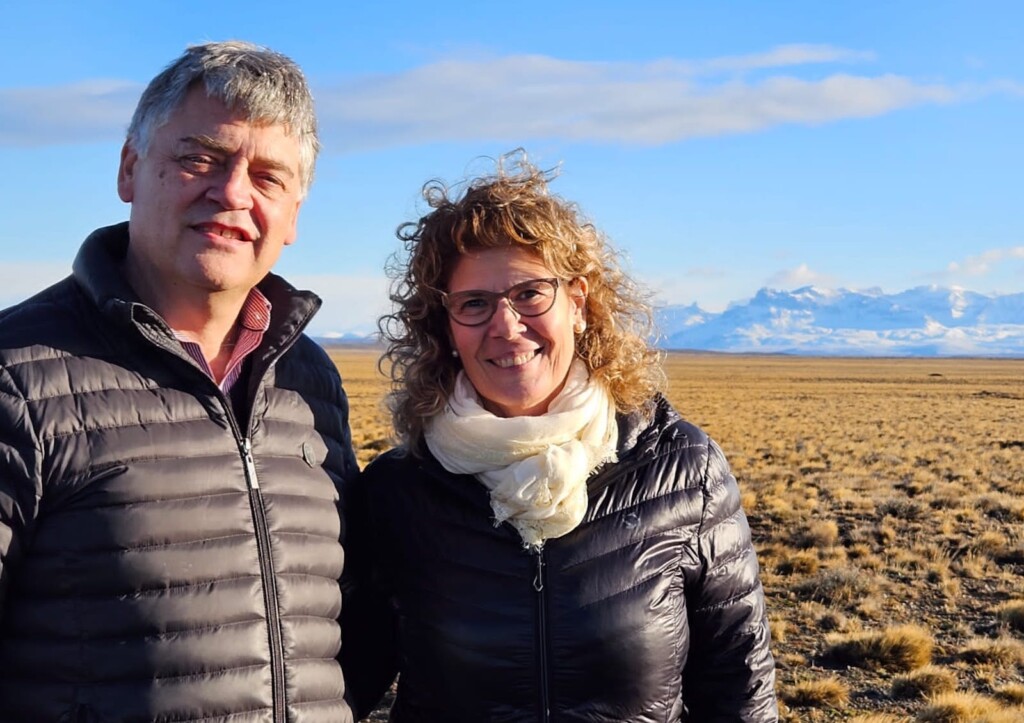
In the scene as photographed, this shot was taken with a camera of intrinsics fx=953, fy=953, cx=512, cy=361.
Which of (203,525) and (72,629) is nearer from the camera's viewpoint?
(72,629)

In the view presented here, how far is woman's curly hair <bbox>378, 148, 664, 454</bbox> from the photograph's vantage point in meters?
2.74

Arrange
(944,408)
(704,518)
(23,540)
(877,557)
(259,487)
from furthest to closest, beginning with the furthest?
(944,408), (877,557), (704,518), (259,487), (23,540)

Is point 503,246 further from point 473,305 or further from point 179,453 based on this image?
point 179,453

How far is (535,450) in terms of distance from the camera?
2721 mm

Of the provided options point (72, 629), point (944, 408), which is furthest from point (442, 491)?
point (944, 408)

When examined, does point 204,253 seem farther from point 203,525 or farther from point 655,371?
point 655,371

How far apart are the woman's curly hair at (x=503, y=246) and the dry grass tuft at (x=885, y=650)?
520 centimetres

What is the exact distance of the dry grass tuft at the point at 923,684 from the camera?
6.57 meters

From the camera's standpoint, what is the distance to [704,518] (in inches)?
108

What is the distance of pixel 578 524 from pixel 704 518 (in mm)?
379

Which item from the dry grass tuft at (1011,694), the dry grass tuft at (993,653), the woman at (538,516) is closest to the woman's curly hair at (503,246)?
the woman at (538,516)

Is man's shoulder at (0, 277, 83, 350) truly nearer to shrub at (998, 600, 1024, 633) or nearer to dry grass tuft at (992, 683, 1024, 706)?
dry grass tuft at (992, 683, 1024, 706)

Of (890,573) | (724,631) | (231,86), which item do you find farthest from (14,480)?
(890,573)

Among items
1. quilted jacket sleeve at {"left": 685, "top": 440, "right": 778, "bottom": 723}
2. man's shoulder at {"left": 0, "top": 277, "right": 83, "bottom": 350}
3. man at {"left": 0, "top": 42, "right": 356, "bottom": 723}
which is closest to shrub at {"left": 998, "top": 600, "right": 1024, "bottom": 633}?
quilted jacket sleeve at {"left": 685, "top": 440, "right": 778, "bottom": 723}
